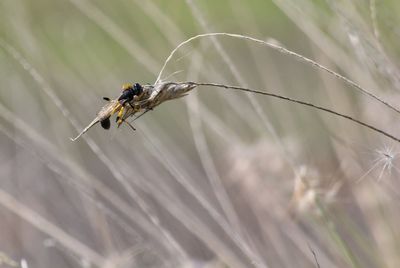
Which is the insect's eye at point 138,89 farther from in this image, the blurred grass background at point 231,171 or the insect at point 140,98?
the blurred grass background at point 231,171

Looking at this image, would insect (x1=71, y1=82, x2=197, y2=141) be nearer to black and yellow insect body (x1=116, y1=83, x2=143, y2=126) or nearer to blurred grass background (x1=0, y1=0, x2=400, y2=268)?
black and yellow insect body (x1=116, y1=83, x2=143, y2=126)

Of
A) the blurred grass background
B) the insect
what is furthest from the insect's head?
the blurred grass background

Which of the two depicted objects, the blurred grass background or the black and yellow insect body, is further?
the blurred grass background

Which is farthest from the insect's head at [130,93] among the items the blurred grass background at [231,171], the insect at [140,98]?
the blurred grass background at [231,171]

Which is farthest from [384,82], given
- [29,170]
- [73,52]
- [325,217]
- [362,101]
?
[73,52]

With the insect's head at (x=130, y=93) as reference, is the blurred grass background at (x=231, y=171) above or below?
above

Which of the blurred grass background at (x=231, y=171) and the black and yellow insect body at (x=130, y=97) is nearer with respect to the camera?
the black and yellow insect body at (x=130, y=97)

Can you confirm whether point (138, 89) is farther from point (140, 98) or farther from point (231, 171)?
point (231, 171)

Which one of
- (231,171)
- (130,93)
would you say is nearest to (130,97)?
(130,93)
